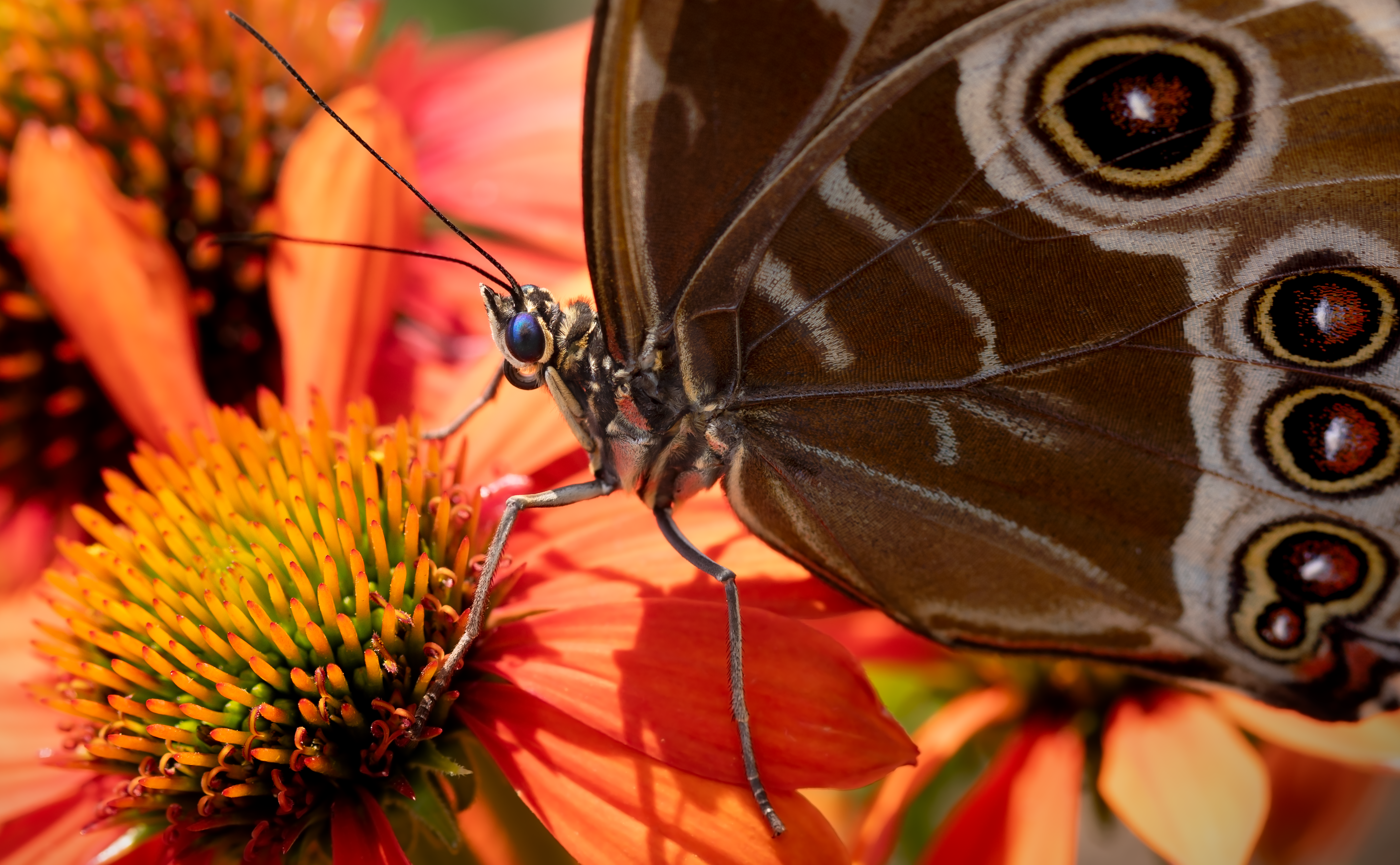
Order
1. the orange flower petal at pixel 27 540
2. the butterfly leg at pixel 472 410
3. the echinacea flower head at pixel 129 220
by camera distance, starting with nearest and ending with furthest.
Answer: the butterfly leg at pixel 472 410
the echinacea flower head at pixel 129 220
the orange flower petal at pixel 27 540

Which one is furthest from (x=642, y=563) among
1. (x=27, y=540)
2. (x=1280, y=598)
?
(x=27, y=540)

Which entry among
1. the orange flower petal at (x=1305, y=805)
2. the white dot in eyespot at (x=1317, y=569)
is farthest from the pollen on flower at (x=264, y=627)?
the orange flower petal at (x=1305, y=805)

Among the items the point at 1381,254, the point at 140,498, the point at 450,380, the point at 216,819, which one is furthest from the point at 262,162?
the point at 1381,254

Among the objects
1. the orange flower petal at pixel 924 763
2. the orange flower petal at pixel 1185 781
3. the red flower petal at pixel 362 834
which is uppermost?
the red flower petal at pixel 362 834

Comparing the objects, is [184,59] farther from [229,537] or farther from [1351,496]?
[1351,496]

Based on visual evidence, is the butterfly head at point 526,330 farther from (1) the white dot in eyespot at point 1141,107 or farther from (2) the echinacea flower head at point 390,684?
(1) the white dot in eyespot at point 1141,107

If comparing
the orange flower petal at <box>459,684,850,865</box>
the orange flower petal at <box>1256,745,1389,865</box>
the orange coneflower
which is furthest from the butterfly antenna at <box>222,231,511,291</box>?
the orange flower petal at <box>1256,745,1389,865</box>

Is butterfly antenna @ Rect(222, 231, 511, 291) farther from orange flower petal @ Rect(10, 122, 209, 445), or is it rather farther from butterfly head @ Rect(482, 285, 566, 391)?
orange flower petal @ Rect(10, 122, 209, 445)

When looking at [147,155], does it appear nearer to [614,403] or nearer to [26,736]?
[26,736]
